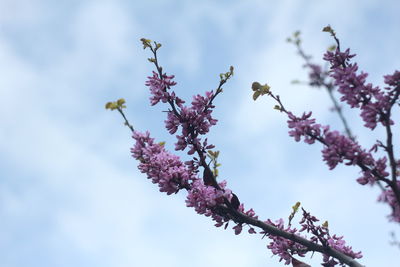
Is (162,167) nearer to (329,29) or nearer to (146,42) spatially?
(146,42)

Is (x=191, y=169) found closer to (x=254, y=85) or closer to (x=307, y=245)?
(x=254, y=85)

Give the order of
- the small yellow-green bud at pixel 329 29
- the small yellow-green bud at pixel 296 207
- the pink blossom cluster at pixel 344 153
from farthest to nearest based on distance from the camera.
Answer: the small yellow-green bud at pixel 296 207 → the small yellow-green bud at pixel 329 29 → the pink blossom cluster at pixel 344 153

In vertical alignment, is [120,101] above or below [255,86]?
below

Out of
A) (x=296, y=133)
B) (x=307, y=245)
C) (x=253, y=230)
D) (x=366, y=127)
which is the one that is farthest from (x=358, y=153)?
(x=253, y=230)

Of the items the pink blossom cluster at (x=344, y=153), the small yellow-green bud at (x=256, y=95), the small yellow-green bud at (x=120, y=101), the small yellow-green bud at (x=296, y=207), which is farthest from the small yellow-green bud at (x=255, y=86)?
the small yellow-green bud at (x=296, y=207)

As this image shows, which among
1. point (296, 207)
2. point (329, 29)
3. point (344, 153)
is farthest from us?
point (296, 207)

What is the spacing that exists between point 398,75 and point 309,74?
5140 mm

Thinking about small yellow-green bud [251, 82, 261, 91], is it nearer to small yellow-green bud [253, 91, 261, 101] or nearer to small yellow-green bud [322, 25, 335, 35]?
small yellow-green bud [253, 91, 261, 101]

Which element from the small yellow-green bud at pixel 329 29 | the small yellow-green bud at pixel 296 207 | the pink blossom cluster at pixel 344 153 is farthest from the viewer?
the small yellow-green bud at pixel 296 207

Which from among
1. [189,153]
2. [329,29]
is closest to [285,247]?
[189,153]

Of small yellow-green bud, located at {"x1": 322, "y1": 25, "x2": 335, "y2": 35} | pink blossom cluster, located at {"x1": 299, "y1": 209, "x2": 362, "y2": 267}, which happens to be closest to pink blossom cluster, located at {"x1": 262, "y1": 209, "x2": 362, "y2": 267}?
pink blossom cluster, located at {"x1": 299, "y1": 209, "x2": 362, "y2": 267}

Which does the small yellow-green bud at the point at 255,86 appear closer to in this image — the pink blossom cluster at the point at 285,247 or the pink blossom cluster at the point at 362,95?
the pink blossom cluster at the point at 362,95

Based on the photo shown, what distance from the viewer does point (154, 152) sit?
4.82 metres

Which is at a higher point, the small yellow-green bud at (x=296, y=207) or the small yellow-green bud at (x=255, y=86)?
the small yellow-green bud at (x=255, y=86)
